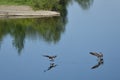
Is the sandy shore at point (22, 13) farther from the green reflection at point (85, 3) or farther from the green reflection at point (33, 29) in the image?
the green reflection at point (85, 3)

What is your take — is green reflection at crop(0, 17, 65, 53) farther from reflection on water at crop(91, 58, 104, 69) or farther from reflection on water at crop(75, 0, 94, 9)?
reflection on water at crop(75, 0, 94, 9)

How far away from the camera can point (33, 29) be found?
36188 mm

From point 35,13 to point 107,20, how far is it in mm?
6012

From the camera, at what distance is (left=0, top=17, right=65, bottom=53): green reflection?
33062 millimetres

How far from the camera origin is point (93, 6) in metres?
47.7

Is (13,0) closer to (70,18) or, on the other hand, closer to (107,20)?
(70,18)

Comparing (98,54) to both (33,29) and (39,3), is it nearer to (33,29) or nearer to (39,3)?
(33,29)

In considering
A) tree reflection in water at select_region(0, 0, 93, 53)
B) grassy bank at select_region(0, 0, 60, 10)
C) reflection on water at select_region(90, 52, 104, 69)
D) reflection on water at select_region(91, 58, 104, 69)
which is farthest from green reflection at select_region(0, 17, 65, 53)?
reflection on water at select_region(91, 58, 104, 69)

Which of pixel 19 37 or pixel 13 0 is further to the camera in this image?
pixel 13 0

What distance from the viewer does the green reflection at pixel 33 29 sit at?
108ft

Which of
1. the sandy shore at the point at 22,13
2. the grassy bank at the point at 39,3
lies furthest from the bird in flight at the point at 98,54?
the grassy bank at the point at 39,3

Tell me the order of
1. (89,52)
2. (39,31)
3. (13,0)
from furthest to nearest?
(13,0), (39,31), (89,52)

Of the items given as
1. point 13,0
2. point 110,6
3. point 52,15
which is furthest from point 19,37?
point 110,6

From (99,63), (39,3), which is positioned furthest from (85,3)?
(99,63)
